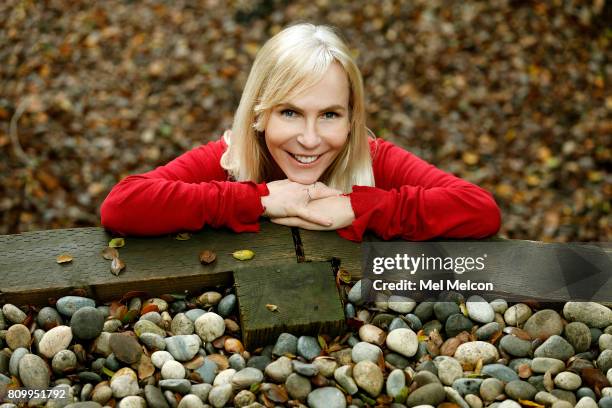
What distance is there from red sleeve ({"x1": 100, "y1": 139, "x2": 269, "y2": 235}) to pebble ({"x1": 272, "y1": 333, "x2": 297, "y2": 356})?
22.1 inches

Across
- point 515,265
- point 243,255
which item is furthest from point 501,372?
point 243,255

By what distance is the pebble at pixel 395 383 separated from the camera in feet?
6.61

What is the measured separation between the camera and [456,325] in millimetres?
2287

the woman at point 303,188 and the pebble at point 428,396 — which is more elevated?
the woman at point 303,188

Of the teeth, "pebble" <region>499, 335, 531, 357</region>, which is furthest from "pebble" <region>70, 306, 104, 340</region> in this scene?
"pebble" <region>499, 335, 531, 357</region>

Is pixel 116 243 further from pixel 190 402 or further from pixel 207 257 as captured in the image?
pixel 190 402

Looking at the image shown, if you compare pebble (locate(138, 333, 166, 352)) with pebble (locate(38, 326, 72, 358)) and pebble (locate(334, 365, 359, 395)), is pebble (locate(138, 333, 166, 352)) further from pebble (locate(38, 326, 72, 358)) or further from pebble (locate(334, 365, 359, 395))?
pebble (locate(334, 365, 359, 395))

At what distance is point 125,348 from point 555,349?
1.42m

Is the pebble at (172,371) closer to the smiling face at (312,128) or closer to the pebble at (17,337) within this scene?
the pebble at (17,337)

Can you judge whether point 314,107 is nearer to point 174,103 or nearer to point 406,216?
point 406,216

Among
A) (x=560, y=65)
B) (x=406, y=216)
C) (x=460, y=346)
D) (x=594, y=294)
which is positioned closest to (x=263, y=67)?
(x=406, y=216)

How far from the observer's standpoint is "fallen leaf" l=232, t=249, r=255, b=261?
2463mm

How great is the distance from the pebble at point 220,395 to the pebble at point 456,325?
0.80m

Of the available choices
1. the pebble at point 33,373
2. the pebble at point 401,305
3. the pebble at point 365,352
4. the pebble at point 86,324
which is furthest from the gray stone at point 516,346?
the pebble at point 33,373
